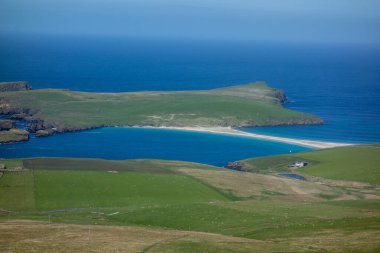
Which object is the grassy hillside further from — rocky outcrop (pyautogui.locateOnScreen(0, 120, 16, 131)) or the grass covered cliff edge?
the grass covered cliff edge

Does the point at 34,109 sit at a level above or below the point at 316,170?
above

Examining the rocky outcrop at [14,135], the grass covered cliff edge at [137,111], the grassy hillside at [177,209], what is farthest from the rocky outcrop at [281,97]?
the grassy hillside at [177,209]

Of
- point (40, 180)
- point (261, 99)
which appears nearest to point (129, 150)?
point (40, 180)

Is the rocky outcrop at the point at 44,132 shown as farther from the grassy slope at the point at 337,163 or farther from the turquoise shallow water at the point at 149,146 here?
the grassy slope at the point at 337,163

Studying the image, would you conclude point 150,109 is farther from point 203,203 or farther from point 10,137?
point 203,203

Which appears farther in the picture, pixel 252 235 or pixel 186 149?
pixel 186 149

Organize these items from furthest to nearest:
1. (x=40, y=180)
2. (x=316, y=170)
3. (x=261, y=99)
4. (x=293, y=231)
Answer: (x=261, y=99), (x=316, y=170), (x=40, y=180), (x=293, y=231)

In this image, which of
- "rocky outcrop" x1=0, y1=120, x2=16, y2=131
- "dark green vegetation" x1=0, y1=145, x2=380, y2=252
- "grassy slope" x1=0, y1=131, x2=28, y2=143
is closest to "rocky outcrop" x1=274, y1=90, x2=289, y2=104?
"rocky outcrop" x1=0, y1=120, x2=16, y2=131

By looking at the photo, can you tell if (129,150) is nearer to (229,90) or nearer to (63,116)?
(63,116)
